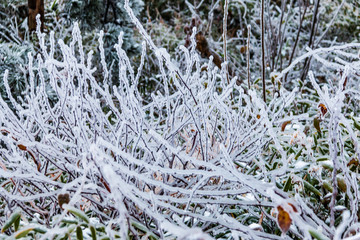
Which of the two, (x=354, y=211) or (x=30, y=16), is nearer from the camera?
(x=354, y=211)

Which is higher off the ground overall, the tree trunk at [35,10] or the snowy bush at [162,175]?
the tree trunk at [35,10]

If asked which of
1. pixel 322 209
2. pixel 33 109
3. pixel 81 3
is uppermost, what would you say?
pixel 81 3

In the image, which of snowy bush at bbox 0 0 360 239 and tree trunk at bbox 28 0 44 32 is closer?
snowy bush at bbox 0 0 360 239

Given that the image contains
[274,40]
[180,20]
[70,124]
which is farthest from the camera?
[180,20]

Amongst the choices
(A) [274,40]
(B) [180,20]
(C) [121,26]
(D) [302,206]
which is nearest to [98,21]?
(C) [121,26]

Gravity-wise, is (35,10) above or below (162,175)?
above

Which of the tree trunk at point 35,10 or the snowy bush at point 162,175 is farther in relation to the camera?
the tree trunk at point 35,10

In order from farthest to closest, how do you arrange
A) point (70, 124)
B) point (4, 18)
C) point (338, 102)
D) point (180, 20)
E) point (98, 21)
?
point (180, 20)
point (4, 18)
point (98, 21)
point (70, 124)
point (338, 102)

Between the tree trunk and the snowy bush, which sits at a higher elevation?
the tree trunk

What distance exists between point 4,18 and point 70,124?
336 cm

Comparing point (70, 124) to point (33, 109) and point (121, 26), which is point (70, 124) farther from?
point (121, 26)

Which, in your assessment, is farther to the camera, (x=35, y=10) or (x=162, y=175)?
(x=35, y=10)

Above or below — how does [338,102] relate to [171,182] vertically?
above

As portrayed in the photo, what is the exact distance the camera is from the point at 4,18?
396 centimetres
